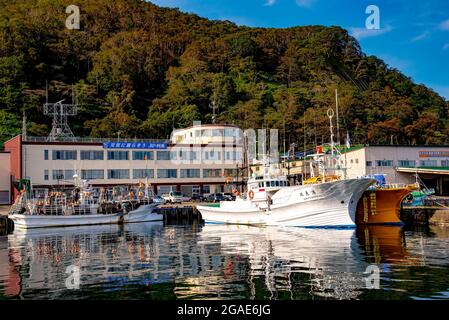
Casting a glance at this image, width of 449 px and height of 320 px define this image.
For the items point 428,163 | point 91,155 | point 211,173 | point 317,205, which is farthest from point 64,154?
point 428,163

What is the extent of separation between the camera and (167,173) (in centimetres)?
7488

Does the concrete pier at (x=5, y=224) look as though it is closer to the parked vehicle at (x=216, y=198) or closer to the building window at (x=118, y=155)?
the building window at (x=118, y=155)

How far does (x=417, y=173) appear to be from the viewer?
205 feet

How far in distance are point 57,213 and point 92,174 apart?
58.9 feet

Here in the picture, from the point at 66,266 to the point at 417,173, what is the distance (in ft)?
166

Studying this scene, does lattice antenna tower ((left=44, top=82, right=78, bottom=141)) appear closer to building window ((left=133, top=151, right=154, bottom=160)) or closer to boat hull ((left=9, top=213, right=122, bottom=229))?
building window ((left=133, top=151, right=154, bottom=160))

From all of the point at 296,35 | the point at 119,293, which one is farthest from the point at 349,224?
the point at 296,35

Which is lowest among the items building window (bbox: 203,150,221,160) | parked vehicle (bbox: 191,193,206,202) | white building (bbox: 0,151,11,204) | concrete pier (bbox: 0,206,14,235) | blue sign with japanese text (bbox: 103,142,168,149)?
concrete pier (bbox: 0,206,14,235)

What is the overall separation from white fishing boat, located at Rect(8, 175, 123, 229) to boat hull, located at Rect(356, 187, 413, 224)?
27.5m

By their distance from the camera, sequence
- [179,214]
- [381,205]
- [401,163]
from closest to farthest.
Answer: [381,205] < [179,214] < [401,163]

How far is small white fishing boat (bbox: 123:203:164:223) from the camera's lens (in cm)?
5525

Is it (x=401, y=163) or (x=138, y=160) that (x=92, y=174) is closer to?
(x=138, y=160)

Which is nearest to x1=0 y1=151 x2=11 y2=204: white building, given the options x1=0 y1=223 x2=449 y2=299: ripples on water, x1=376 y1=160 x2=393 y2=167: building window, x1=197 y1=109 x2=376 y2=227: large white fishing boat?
x1=0 y1=223 x2=449 y2=299: ripples on water

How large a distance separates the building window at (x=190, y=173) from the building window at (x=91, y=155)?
13114 mm
